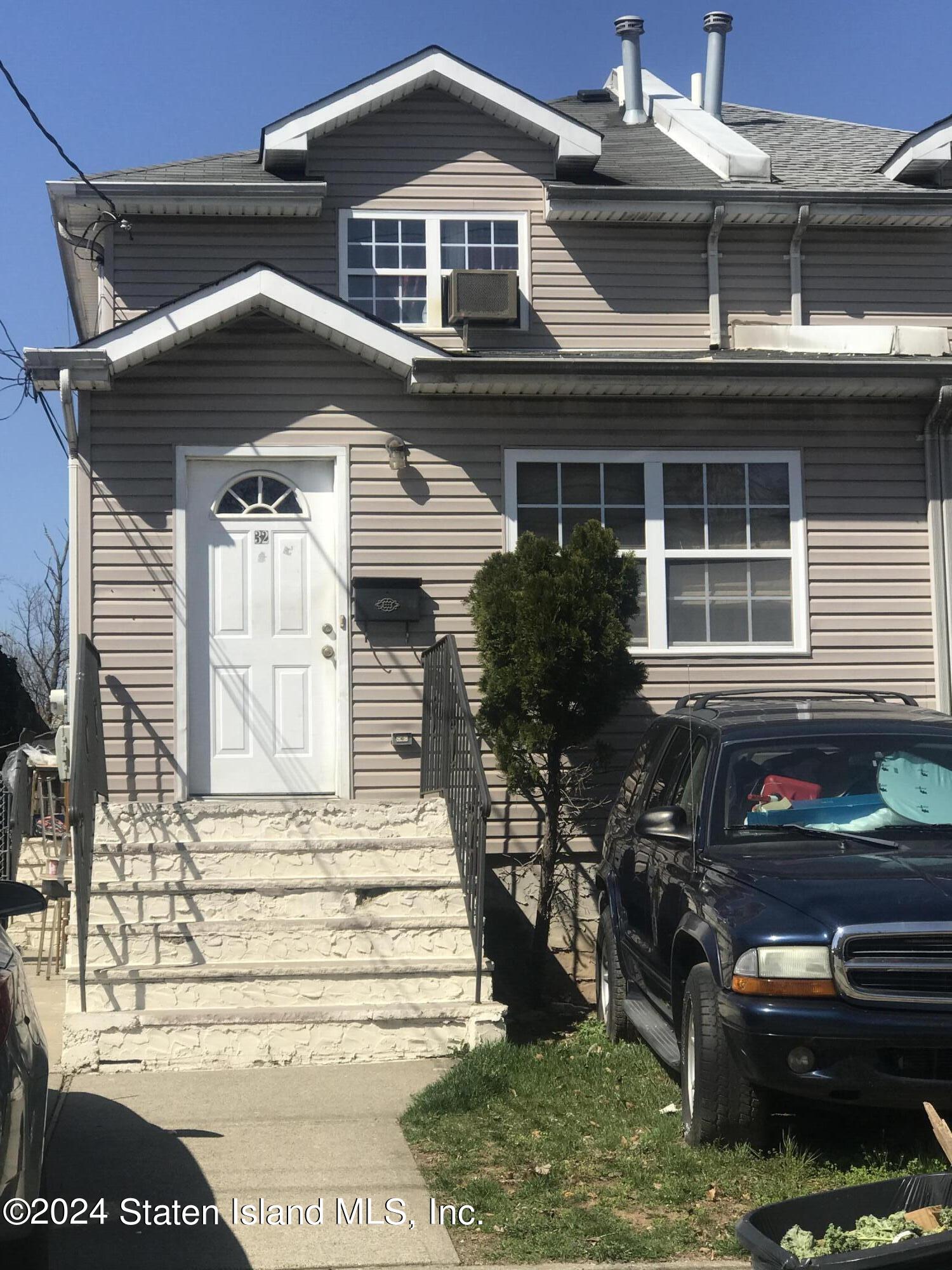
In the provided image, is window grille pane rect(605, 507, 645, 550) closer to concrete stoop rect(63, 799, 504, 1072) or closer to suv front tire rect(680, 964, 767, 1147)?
concrete stoop rect(63, 799, 504, 1072)

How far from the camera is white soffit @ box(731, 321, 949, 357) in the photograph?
1020 centimetres

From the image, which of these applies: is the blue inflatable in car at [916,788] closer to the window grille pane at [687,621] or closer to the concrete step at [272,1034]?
the concrete step at [272,1034]

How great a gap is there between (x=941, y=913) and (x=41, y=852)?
312 inches

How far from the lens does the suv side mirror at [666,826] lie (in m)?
5.54

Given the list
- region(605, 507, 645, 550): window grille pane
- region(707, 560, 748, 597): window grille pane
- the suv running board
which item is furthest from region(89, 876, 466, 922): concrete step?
region(707, 560, 748, 597): window grille pane

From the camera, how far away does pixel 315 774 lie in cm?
925

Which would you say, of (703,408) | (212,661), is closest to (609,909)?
(212,661)

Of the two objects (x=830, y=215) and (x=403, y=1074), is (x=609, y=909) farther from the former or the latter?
(x=830, y=215)

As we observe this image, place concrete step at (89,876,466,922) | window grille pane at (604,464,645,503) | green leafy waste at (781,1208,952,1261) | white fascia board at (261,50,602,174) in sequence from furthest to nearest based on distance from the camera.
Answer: white fascia board at (261,50,602,174)
window grille pane at (604,464,645,503)
concrete step at (89,876,466,922)
green leafy waste at (781,1208,952,1261)

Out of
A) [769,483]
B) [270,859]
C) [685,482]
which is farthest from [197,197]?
[270,859]

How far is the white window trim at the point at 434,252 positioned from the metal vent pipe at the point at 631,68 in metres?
2.92

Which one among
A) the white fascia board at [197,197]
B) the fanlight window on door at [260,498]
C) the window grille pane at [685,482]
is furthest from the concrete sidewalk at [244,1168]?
the white fascia board at [197,197]

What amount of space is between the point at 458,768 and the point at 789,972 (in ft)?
11.6

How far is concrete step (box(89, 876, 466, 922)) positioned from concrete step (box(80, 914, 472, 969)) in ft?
0.28
